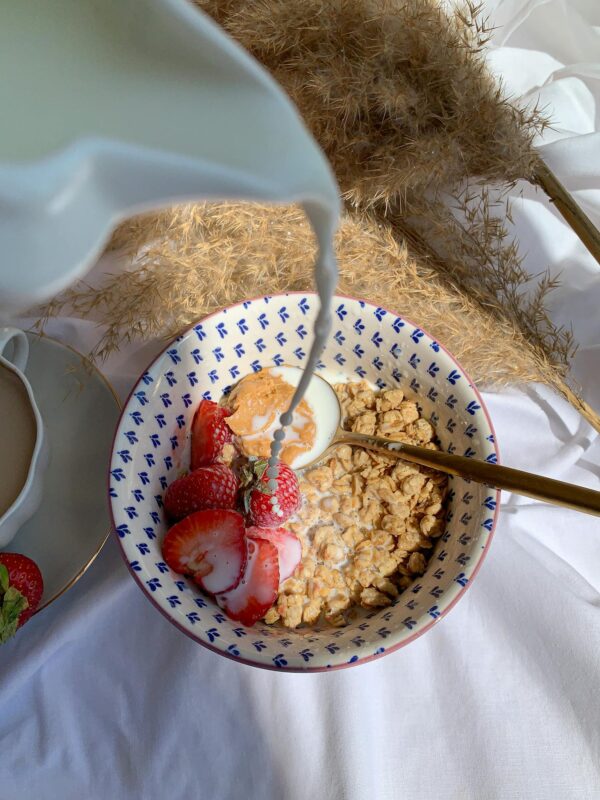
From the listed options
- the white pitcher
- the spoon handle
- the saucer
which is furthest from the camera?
the saucer

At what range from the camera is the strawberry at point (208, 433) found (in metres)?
0.59

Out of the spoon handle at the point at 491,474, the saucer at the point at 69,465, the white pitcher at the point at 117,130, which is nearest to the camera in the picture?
the white pitcher at the point at 117,130

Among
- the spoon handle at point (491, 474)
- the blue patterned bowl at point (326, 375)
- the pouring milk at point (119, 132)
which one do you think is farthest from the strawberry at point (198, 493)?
the pouring milk at point (119, 132)

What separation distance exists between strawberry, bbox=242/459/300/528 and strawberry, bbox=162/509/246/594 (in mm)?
37

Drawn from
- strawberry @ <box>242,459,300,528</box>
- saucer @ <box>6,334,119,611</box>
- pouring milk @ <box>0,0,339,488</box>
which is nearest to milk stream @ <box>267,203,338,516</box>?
pouring milk @ <box>0,0,339,488</box>

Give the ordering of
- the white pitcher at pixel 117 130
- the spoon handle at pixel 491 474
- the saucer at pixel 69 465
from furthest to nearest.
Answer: the saucer at pixel 69 465
the spoon handle at pixel 491 474
the white pitcher at pixel 117 130

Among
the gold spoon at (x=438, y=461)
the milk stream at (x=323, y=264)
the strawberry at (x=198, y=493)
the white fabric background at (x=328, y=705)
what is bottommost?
the white fabric background at (x=328, y=705)

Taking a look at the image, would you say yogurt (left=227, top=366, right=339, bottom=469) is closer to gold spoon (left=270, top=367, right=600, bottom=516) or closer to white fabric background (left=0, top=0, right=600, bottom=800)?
gold spoon (left=270, top=367, right=600, bottom=516)

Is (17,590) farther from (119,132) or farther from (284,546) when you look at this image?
(119,132)

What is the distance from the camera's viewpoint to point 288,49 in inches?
24.8

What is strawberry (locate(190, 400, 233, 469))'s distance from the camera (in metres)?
0.59

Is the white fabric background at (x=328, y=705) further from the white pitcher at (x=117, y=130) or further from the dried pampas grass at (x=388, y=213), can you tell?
the white pitcher at (x=117, y=130)

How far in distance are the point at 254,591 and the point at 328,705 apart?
14 centimetres

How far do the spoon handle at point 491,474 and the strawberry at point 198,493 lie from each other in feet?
0.39
